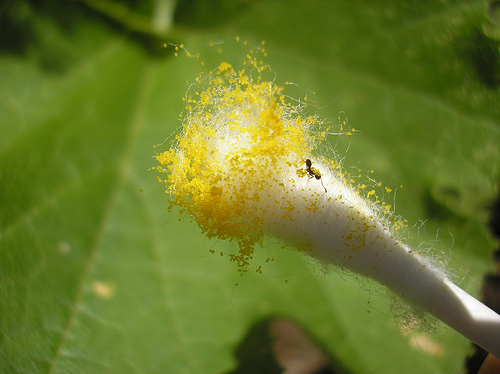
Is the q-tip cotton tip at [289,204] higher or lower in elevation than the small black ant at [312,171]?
lower

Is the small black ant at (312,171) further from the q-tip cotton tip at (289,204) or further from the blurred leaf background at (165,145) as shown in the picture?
the blurred leaf background at (165,145)

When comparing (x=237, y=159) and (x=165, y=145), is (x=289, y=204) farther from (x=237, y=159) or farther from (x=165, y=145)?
(x=165, y=145)

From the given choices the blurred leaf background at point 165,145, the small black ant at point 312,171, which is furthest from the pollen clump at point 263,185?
the blurred leaf background at point 165,145

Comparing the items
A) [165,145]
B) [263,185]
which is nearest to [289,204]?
[263,185]

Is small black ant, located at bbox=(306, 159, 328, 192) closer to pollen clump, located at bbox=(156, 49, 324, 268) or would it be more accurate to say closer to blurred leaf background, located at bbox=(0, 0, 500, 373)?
pollen clump, located at bbox=(156, 49, 324, 268)

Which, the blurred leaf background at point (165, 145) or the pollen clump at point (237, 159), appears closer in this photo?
the pollen clump at point (237, 159)

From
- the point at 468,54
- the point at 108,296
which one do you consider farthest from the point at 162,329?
the point at 468,54

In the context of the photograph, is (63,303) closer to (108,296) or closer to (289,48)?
(108,296)

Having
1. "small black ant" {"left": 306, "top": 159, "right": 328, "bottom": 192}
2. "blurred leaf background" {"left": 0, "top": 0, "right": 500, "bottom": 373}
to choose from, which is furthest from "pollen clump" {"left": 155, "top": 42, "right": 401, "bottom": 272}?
"blurred leaf background" {"left": 0, "top": 0, "right": 500, "bottom": 373}
